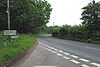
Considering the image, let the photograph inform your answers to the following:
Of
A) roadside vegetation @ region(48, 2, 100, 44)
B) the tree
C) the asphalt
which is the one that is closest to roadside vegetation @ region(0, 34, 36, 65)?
the asphalt

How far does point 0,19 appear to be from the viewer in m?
33.6

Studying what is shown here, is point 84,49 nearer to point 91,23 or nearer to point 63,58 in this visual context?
point 63,58

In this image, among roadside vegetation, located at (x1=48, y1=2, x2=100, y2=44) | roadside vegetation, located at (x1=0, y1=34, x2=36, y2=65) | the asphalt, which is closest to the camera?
roadside vegetation, located at (x1=0, y1=34, x2=36, y2=65)

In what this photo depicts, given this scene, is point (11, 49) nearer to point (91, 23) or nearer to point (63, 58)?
point (63, 58)

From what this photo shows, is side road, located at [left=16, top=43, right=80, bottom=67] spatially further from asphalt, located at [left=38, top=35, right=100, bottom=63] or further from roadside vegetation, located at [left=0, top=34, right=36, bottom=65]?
asphalt, located at [left=38, top=35, right=100, bottom=63]

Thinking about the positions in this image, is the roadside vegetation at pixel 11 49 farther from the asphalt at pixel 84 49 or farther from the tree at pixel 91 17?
the tree at pixel 91 17

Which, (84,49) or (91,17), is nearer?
(84,49)

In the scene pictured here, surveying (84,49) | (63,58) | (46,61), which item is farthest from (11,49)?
(84,49)

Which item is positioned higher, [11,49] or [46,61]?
[11,49]

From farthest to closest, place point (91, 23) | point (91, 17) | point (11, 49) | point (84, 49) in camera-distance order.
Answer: point (91, 23)
point (91, 17)
point (84, 49)
point (11, 49)

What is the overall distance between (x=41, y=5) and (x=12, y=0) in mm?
14096

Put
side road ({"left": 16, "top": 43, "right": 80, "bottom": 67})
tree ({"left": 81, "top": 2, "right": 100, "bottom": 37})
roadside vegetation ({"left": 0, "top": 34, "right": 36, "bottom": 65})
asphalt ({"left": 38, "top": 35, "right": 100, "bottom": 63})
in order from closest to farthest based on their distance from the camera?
side road ({"left": 16, "top": 43, "right": 80, "bottom": 67}) → roadside vegetation ({"left": 0, "top": 34, "right": 36, "bottom": 65}) → asphalt ({"left": 38, "top": 35, "right": 100, "bottom": 63}) → tree ({"left": 81, "top": 2, "right": 100, "bottom": 37})

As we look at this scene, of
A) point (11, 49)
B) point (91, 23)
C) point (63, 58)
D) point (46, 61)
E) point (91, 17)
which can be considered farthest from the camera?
point (91, 23)

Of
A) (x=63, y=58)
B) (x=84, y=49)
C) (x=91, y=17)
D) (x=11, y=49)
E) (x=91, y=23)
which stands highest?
(x=91, y=17)
